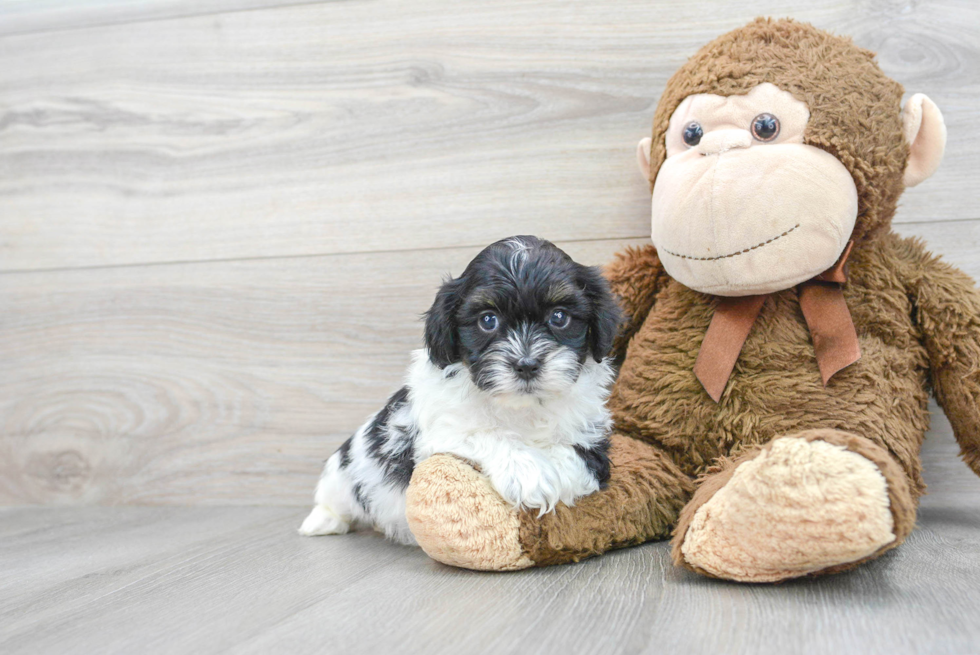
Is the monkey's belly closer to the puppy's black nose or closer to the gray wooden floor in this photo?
the gray wooden floor

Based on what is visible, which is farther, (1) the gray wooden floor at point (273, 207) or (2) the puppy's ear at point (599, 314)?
(1) the gray wooden floor at point (273, 207)

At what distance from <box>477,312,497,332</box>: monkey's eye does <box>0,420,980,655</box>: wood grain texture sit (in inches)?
16.2

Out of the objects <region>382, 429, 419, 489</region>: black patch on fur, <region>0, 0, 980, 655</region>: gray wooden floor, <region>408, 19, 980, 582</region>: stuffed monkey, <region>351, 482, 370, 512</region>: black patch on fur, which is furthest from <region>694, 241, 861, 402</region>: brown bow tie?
<region>351, 482, 370, 512</region>: black patch on fur

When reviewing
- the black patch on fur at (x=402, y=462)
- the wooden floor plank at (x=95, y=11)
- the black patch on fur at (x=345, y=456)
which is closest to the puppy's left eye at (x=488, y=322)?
the black patch on fur at (x=402, y=462)

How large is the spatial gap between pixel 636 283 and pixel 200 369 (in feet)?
3.93

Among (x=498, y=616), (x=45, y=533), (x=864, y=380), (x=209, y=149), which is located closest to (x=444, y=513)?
(x=498, y=616)

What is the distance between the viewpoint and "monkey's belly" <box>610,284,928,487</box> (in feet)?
4.53

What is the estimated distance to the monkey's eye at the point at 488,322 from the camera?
1242 mm

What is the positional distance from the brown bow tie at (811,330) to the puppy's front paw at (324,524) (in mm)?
845

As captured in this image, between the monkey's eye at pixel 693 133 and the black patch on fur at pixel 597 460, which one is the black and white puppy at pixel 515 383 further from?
the monkey's eye at pixel 693 133

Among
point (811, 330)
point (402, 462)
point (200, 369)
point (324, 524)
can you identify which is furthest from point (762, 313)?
point (200, 369)

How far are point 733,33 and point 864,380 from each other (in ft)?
2.35

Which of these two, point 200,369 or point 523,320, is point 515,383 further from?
point 200,369

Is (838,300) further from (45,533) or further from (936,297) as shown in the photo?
(45,533)
